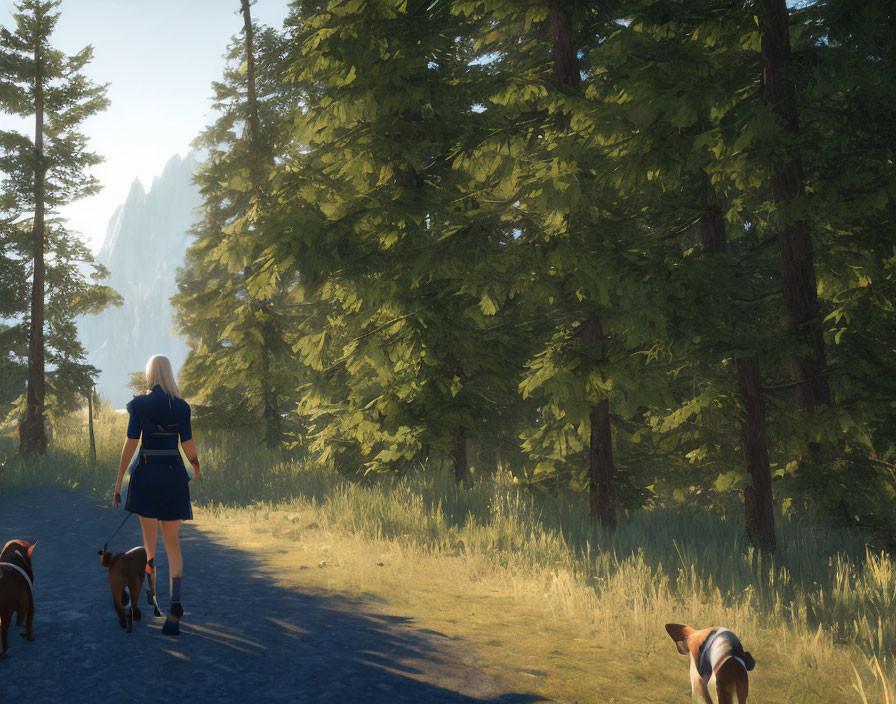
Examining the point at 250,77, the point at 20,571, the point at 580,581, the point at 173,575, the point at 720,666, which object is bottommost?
the point at 580,581

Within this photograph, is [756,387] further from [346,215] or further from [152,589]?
[152,589]

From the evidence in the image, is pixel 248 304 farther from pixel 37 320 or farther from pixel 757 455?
pixel 757 455

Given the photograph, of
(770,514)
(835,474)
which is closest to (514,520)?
(770,514)

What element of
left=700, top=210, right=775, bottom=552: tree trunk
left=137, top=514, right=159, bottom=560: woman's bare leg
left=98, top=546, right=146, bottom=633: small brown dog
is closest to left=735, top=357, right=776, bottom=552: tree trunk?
left=700, top=210, right=775, bottom=552: tree trunk

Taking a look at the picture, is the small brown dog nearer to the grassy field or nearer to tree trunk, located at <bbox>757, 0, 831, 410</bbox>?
the grassy field

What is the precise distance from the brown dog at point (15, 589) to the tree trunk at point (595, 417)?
672 centimetres

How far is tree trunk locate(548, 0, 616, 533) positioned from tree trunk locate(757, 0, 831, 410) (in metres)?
2.40

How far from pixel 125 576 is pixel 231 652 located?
4.06 feet

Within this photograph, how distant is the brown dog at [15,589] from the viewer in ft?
17.2

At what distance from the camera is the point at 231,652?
18.0 ft

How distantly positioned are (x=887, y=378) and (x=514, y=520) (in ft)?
15.7

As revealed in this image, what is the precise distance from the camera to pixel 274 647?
5.67m

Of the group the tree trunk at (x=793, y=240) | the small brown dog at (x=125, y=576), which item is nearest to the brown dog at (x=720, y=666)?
the tree trunk at (x=793, y=240)

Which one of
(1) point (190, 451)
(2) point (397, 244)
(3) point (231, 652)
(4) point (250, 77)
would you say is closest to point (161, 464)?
(1) point (190, 451)
